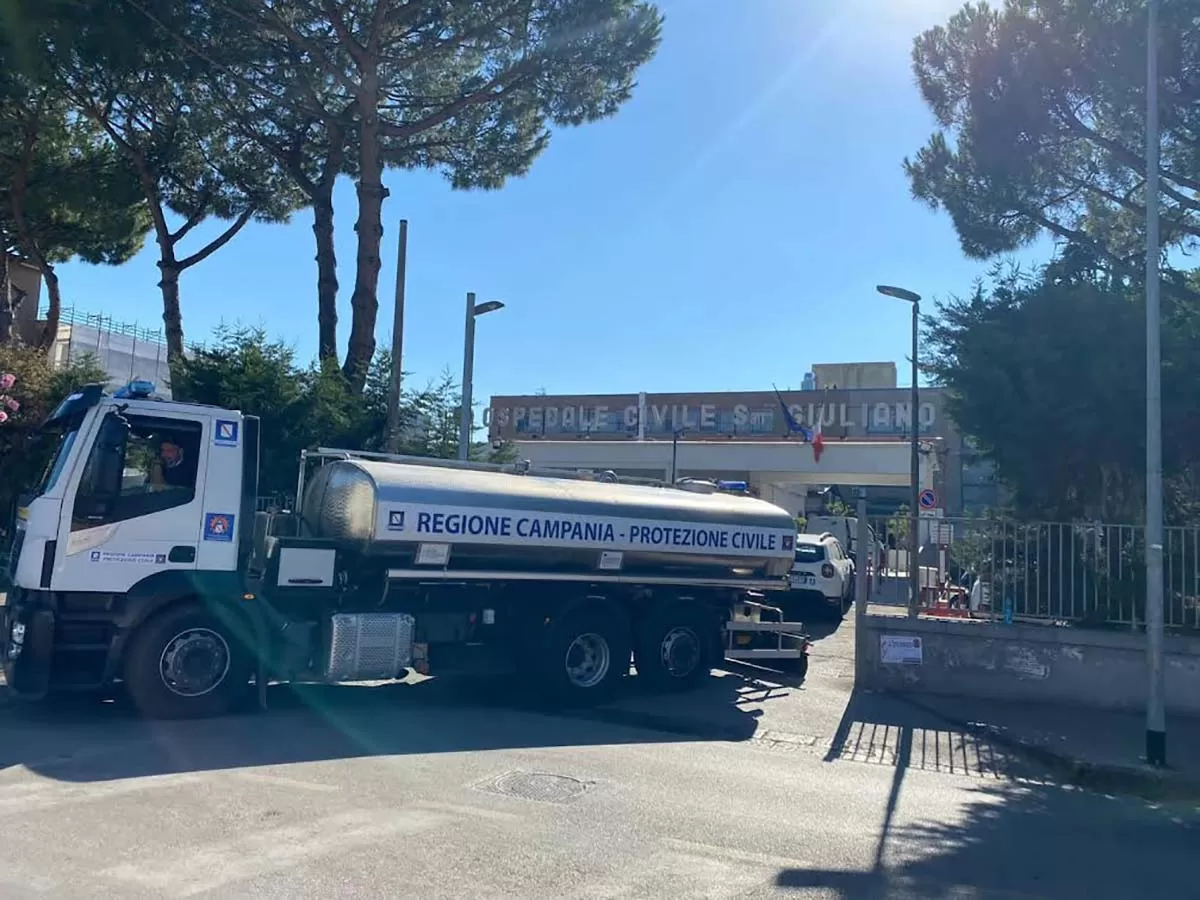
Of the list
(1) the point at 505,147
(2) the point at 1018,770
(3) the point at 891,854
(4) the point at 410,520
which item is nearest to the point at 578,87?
(1) the point at 505,147

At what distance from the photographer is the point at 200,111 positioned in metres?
21.1

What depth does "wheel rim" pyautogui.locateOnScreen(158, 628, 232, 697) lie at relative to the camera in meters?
9.30

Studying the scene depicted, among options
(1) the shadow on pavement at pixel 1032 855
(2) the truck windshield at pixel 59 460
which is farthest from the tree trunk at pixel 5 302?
(1) the shadow on pavement at pixel 1032 855

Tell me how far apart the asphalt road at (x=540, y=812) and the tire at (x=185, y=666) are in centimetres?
24

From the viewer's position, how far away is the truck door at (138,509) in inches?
359

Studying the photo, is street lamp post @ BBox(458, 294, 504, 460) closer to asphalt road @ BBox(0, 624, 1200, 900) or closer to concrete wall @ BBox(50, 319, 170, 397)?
asphalt road @ BBox(0, 624, 1200, 900)

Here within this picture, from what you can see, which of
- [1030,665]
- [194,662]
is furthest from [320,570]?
[1030,665]

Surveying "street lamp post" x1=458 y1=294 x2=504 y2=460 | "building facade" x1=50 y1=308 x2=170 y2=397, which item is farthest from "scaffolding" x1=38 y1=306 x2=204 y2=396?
"street lamp post" x1=458 y1=294 x2=504 y2=460

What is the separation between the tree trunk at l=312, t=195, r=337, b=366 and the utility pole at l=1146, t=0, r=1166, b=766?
50.8ft

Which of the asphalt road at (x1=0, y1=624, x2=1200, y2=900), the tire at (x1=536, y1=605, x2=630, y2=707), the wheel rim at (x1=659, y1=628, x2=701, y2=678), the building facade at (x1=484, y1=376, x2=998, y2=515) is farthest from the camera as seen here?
the building facade at (x1=484, y1=376, x2=998, y2=515)

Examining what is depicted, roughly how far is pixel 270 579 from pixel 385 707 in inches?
68.8

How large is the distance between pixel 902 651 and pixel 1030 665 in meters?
1.36

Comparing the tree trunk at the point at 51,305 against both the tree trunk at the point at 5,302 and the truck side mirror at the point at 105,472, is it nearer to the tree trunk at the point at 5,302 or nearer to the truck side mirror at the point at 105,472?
the tree trunk at the point at 5,302

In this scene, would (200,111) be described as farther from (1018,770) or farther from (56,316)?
(1018,770)
